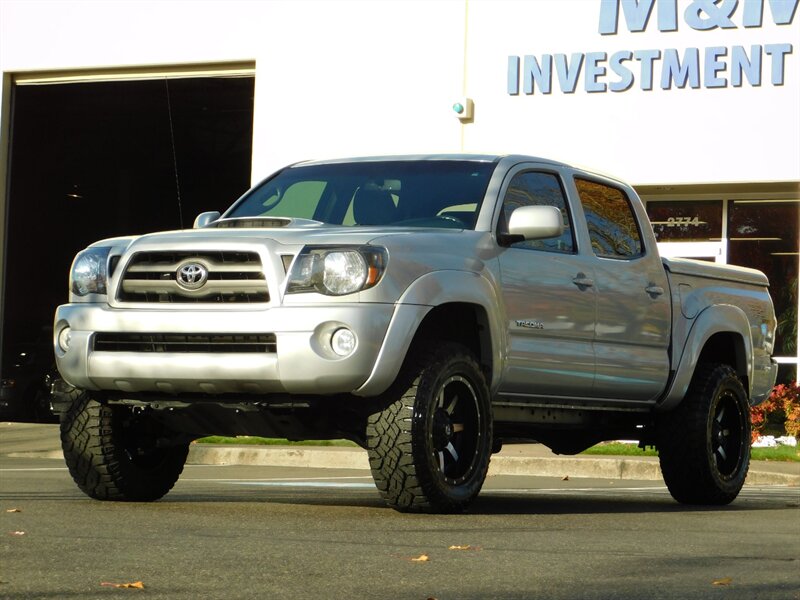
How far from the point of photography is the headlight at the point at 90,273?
25.9ft

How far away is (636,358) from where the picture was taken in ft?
30.1

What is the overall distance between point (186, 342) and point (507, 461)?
7.83 m

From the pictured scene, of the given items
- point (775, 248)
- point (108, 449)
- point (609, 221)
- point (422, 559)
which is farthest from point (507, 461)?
point (422, 559)

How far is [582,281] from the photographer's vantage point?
8.73 metres

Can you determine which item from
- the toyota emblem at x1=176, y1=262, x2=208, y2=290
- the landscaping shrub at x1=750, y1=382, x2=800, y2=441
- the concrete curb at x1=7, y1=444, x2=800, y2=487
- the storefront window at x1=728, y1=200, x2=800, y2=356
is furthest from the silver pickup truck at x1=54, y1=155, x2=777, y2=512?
the storefront window at x1=728, y1=200, x2=800, y2=356

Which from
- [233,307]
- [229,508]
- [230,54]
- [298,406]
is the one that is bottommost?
[229,508]

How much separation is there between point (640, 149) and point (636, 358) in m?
10.3

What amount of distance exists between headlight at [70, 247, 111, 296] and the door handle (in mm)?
2521

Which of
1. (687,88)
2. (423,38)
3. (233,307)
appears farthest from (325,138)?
(233,307)

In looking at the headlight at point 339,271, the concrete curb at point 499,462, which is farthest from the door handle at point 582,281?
the concrete curb at point 499,462

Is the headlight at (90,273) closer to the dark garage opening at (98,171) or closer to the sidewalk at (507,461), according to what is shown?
the sidewalk at (507,461)

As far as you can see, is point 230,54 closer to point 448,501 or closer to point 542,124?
point 542,124

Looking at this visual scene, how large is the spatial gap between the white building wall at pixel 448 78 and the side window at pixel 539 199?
10.2 m

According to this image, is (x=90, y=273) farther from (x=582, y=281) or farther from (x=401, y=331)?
(x=582, y=281)
